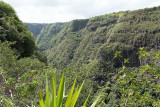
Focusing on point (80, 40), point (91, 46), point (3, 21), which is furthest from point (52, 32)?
point (3, 21)

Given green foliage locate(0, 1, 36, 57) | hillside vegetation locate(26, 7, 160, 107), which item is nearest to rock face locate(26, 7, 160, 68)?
hillside vegetation locate(26, 7, 160, 107)

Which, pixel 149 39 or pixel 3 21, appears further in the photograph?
pixel 149 39

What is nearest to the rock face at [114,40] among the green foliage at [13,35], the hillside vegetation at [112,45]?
the hillside vegetation at [112,45]

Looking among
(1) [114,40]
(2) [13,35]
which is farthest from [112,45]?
(2) [13,35]

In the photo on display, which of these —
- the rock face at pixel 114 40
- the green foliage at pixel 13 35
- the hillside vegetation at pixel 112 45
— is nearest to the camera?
the green foliage at pixel 13 35

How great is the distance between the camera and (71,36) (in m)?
110

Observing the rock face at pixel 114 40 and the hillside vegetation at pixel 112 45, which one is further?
the rock face at pixel 114 40

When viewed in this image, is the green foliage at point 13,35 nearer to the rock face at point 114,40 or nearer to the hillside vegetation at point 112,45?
the hillside vegetation at point 112,45

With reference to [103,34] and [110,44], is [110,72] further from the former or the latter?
[103,34]

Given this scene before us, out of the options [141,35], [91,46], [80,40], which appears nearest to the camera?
[141,35]

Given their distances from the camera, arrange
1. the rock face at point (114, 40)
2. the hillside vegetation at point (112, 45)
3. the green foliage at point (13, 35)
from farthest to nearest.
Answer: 1. the rock face at point (114, 40)
2. the hillside vegetation at point (112, 45)
3. the green foliage at point (13, 35)

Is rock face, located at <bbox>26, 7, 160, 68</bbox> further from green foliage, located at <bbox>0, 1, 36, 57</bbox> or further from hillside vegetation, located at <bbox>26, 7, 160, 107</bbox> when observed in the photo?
green foliage, located at <bbox>0, 1, 36, 57</bbox>

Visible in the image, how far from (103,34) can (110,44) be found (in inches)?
663

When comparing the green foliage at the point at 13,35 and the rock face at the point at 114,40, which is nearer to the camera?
the green foliage at the point at 13,35
